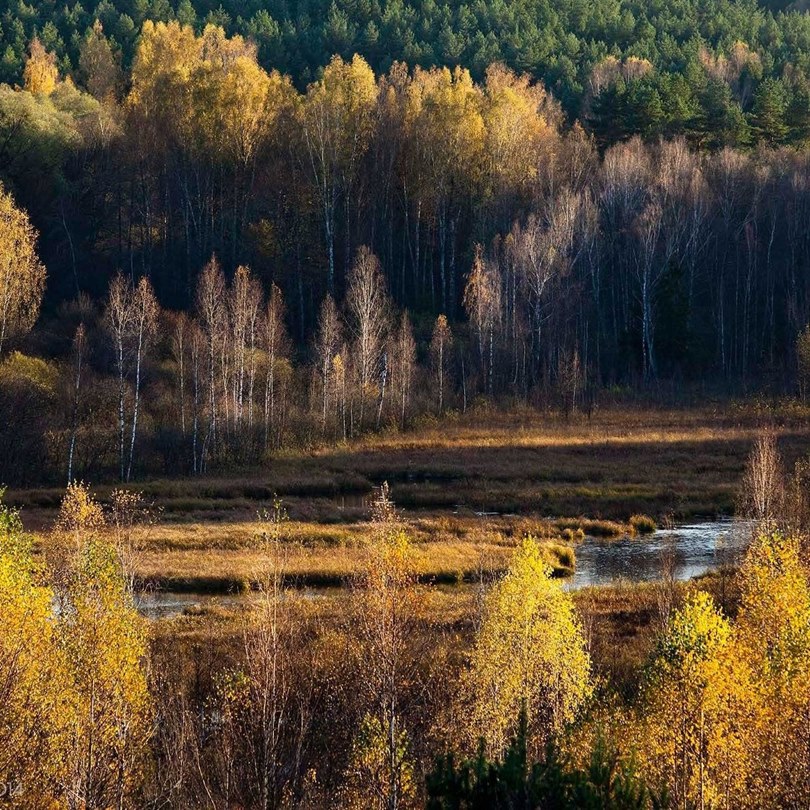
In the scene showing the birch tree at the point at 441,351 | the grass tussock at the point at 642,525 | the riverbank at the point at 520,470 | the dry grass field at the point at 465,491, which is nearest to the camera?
the dry grass field at the point at 465,491

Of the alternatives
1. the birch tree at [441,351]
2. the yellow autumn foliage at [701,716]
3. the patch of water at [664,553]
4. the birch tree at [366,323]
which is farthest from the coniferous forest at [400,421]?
the birch tree at [441,351]

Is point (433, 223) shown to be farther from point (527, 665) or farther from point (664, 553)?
point (527, 665)

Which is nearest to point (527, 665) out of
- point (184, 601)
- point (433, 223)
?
point (184, 601)

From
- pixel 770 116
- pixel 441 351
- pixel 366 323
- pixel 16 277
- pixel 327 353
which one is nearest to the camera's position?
pixel 327 353

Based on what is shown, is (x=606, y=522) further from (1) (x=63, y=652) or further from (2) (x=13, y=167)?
(2) (x=13, y=167)

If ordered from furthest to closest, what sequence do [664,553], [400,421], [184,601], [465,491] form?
1. [400,421]
2. [465,491]
3. [664,553]
4. [184,601]

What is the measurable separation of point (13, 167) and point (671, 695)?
254 ft

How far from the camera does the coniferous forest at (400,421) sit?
19.8 metres

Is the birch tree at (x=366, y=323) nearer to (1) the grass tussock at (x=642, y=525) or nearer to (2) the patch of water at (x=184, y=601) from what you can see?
(1) the grass tussock at (x=642, y=525)

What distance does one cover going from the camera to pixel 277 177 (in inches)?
3287

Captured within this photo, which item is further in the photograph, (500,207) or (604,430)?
(500,207)

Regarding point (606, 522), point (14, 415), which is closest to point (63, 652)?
point (606, 522)

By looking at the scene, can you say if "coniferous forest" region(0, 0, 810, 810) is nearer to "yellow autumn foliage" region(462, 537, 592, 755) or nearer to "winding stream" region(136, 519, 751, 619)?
"yellow autumn foliage" region(462, 537, 592, 755)

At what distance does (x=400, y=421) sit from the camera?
65812 mm
